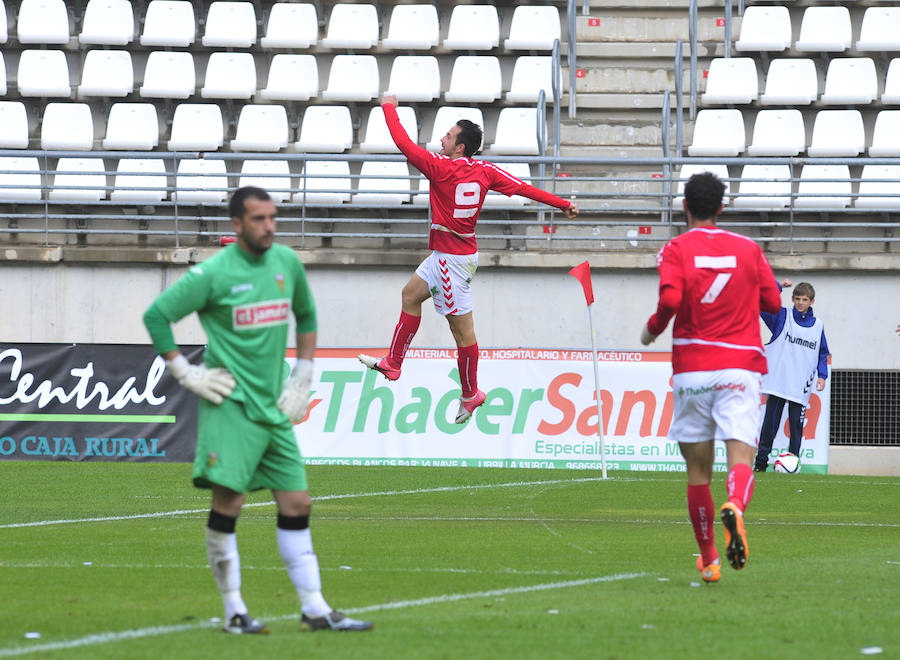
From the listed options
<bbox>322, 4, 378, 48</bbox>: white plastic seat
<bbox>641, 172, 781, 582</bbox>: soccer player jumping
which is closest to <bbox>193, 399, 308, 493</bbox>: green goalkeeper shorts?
<bbox>641, 172, 781, 582</bbox>: soccer player jumping

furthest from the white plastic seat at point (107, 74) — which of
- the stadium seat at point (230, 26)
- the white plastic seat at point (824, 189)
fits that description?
the white plastic seat at point (824, 189)

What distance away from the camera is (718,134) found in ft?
67.4

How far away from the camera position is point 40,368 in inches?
666

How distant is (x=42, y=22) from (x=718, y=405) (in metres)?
17.3

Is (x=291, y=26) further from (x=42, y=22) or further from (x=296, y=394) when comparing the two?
(x=296, y=394)

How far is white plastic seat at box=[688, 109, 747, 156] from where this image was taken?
2031 centimetres

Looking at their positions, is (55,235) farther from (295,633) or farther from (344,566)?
(295,633)

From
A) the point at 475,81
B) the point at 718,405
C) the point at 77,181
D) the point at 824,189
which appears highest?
the point at 475,81

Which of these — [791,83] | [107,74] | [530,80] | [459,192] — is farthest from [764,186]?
[107,74]

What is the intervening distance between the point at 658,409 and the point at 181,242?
300 inches

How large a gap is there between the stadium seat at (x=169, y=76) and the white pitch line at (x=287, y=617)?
49.5 ft

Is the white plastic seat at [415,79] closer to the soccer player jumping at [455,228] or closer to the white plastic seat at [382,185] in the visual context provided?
the white plastic seat at [382,185]

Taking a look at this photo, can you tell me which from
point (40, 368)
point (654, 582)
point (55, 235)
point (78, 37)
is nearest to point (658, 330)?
point (654, 582)

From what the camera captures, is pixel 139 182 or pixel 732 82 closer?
pixel 139 182
